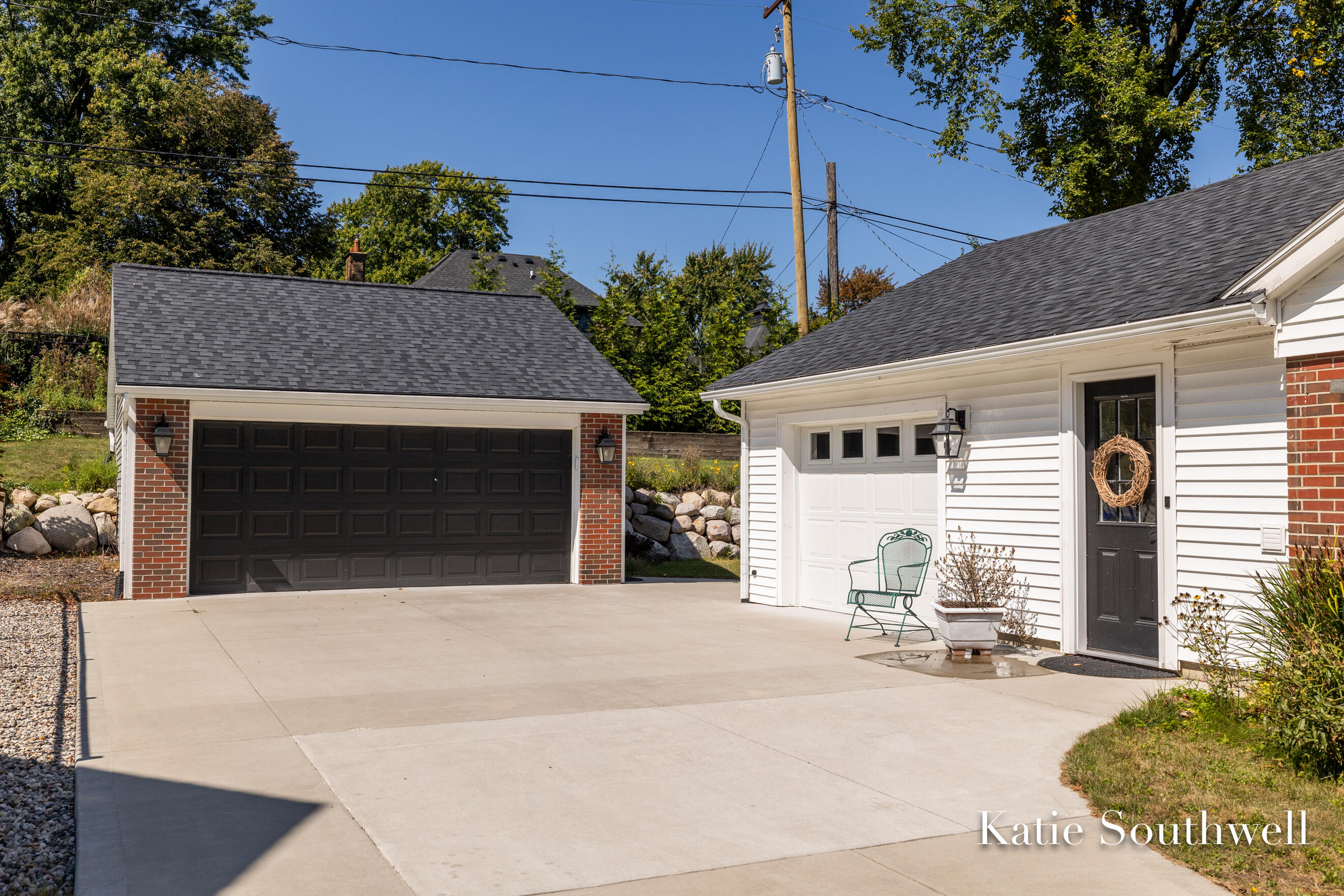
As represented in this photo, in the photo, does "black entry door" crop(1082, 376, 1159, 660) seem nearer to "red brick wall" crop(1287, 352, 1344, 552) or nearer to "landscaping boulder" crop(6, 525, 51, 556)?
"red brick wall" crop(1287, 352, 1344, 552)

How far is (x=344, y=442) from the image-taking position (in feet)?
43.9

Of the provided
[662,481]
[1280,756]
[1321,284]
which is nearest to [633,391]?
[662,481]

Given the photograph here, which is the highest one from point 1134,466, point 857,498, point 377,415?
point 377,415

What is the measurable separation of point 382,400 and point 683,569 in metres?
6.00

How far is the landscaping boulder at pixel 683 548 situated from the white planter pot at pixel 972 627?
968 centimetres

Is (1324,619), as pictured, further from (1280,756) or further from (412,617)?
(412,617)

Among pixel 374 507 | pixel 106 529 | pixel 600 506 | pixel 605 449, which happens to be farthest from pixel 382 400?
pixel 106 529

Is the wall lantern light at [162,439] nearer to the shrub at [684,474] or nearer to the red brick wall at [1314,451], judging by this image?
the shrub at [684,474]

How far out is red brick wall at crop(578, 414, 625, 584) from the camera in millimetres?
14508

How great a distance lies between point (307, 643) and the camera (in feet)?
30.3

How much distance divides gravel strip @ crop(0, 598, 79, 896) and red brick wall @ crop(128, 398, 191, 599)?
2079 mm

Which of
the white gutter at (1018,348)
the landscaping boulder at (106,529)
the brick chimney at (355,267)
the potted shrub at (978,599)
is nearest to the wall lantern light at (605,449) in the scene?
the white gutter at (1018,348)

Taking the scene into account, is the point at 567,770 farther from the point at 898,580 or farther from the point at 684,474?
the point at 684,474

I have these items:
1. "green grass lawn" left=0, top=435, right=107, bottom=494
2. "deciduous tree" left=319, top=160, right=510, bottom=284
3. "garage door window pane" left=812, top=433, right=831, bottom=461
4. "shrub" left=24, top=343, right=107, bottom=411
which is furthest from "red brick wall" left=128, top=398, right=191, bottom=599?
"deciduous tree" left=319, top=160, right=510, bottom=284
